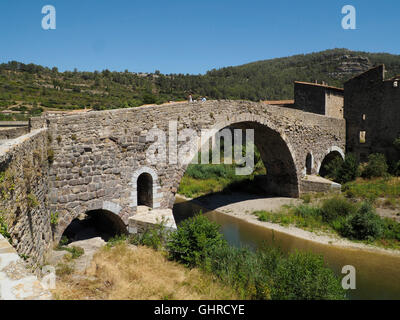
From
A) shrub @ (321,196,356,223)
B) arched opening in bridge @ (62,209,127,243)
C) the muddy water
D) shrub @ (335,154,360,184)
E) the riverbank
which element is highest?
shrub @ (335,154,360,184)

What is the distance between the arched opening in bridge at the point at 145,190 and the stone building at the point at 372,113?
15.0 metres

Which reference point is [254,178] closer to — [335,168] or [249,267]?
[335,168]

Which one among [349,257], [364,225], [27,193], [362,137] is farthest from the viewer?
[362,137]

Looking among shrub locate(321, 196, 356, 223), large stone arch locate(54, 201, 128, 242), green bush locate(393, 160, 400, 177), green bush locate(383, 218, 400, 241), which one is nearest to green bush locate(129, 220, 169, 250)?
large stone arch locate(54, 201, 128, 242)

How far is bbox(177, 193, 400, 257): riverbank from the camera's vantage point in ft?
37.8

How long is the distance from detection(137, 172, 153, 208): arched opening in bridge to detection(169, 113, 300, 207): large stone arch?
446 cm

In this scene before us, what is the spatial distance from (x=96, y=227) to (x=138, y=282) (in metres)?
5.00

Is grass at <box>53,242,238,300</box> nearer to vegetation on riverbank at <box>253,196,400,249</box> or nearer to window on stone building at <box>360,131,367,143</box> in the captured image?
vegetation on riverbank at <box>253,196,400,249</box>

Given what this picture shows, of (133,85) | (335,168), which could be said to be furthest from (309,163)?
(133,85)

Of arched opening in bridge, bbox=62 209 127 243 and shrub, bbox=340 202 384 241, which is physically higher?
arched opening in bridge, bbox=62 209 127 243

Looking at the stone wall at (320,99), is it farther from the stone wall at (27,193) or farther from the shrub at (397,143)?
the stone wall at (27,193)

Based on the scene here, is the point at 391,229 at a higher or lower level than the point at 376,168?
lower

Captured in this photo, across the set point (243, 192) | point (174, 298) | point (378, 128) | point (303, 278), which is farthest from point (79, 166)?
point (378, 128)

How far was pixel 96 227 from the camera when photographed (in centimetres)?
999
